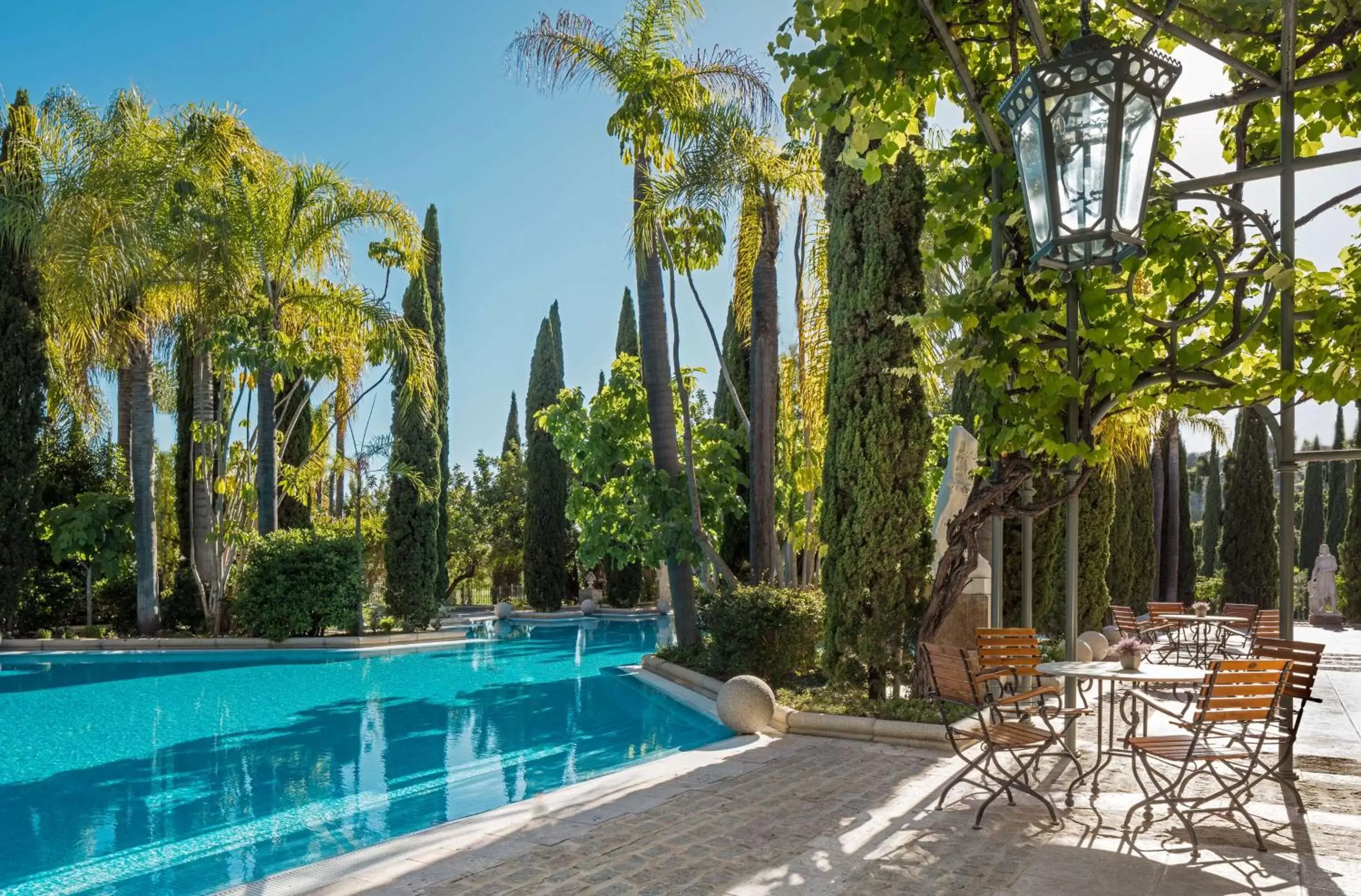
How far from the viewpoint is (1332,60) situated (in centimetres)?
632

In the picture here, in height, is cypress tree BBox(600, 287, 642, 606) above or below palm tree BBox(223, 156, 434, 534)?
below

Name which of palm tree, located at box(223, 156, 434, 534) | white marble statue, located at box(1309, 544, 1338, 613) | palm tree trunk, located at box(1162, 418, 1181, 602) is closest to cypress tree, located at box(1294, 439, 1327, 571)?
palm tree trunk, located at box(1162, 418, 1181, 602)

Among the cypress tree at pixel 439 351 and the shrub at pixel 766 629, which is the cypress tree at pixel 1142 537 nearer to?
the shrub at pixel 766 629

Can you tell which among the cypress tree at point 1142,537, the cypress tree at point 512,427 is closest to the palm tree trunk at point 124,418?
the cypress tree at point 512,427

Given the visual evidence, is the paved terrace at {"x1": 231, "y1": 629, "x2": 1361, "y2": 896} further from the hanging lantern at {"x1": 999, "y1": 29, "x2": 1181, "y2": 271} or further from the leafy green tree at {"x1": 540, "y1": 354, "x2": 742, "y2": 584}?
the leafy green tree at {"x1": 540, "y1": 354, "x2": 742, "y2": 584}

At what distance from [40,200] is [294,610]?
766cm

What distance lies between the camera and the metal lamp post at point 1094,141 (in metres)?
4.07

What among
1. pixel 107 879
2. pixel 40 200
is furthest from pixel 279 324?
pixel 107 879

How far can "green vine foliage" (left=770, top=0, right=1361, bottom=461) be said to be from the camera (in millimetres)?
5465

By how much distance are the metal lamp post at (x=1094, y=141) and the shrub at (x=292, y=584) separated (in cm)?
1413

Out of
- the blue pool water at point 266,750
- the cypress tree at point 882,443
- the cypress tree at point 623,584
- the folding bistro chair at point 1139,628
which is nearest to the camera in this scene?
the blue pool water at point 266,750

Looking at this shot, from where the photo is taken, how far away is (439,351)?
2156 cm

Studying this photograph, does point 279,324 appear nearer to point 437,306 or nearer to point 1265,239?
point 437,306

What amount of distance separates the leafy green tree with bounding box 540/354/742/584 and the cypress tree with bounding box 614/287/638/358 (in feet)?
40.1
